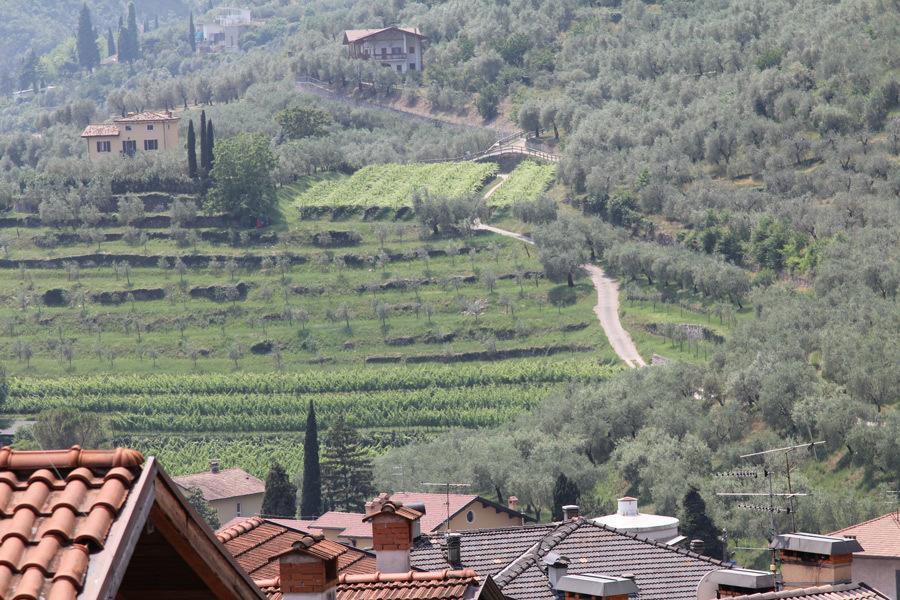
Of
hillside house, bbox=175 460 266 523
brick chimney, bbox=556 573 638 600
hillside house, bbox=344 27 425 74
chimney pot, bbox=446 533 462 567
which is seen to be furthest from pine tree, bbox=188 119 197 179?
brick chimney, bbox=556 573 638 600

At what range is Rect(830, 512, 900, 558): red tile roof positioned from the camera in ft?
92.9

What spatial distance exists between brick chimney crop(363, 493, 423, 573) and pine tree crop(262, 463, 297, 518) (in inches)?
1802

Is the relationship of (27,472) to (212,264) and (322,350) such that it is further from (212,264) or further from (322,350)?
(212,264)

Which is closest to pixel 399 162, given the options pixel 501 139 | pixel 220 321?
pixel 501 139

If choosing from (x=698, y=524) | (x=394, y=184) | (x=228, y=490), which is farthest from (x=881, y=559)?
(x=394, y=184)

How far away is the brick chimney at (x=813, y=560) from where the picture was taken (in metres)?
17.6

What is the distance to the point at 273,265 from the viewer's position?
296ft

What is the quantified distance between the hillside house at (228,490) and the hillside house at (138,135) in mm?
47983

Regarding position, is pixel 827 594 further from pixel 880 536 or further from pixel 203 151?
pixel 203 151

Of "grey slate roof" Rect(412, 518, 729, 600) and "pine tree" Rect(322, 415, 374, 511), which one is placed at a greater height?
"grey slate roof" Rect(412, 518, 729, 600)

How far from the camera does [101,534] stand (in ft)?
17.3

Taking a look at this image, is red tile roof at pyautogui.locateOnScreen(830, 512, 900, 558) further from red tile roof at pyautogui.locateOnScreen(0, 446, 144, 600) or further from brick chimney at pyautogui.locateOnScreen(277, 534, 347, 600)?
red tile roof at pyautogui.locateOnScreen(0, 446, 144, 600)

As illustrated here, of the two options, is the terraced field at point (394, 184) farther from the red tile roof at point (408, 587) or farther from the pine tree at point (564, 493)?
the red tile roof at point (408, 587)

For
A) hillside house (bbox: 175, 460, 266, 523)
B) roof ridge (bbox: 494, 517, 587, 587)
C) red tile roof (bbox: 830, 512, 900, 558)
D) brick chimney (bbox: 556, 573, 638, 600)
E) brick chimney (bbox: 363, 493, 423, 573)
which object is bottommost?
hillside house (bbox: 175, 460, 266, 523)
